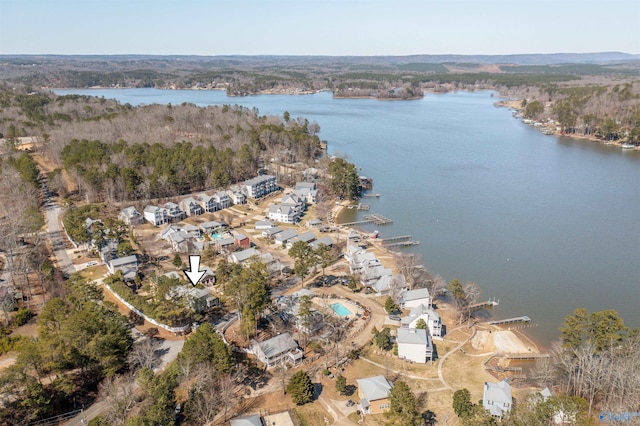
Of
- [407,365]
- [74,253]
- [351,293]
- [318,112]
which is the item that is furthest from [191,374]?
[318,112]

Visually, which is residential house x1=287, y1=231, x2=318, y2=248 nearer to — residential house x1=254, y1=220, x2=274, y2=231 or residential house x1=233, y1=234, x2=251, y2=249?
residential house x1=233, y1=234, x2=251, y2=249

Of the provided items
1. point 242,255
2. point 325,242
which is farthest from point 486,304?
point 242,255

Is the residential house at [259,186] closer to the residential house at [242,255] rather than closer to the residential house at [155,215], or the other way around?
the residential house at [155,215]

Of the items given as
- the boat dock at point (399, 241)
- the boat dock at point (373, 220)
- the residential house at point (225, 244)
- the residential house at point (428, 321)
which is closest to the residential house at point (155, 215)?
the residential house at point (225, 244)

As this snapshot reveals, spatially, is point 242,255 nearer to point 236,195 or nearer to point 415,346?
point 236,195

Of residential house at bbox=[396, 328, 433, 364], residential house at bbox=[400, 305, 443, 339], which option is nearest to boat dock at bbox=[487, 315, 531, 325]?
residential house at bbox=[400, 305, 443, 339]
